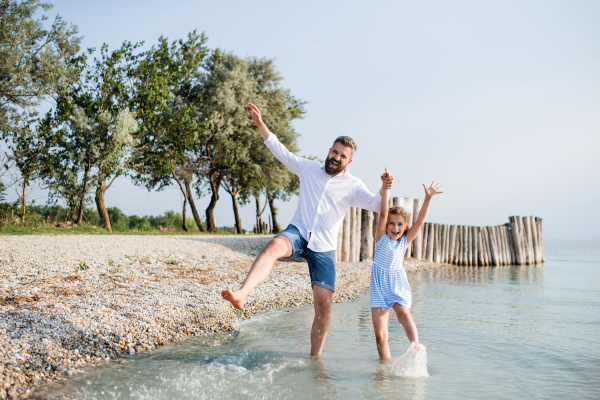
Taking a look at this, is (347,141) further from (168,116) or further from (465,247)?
(168,116)

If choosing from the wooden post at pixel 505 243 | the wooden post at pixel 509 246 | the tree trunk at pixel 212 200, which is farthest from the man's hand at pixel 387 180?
the tree trunk at pixel 212 200

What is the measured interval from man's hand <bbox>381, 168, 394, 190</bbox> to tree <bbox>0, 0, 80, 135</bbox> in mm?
16996

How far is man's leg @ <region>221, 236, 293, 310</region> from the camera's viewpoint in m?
3.34

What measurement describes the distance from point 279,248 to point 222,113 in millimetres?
21469

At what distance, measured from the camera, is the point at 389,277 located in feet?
14.0

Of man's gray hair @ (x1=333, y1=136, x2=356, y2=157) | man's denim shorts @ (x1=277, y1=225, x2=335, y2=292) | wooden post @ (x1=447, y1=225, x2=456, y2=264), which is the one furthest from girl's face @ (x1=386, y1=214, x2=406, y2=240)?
wooden post @ (x1=447, y1=225, x2=456, y2=264)

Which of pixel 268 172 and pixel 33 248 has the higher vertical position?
pixel 268 172

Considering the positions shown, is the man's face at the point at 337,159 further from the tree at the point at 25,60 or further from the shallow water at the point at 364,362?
the tree at the point at 25,60

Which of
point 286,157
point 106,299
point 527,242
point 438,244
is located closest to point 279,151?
point 286,157

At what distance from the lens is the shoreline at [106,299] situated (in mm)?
4090

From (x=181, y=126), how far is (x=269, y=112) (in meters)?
7.01

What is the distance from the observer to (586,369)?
4.69 m

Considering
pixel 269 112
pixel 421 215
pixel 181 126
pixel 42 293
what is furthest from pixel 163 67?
pixel 421 215

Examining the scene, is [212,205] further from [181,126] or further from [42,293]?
[42,293]
